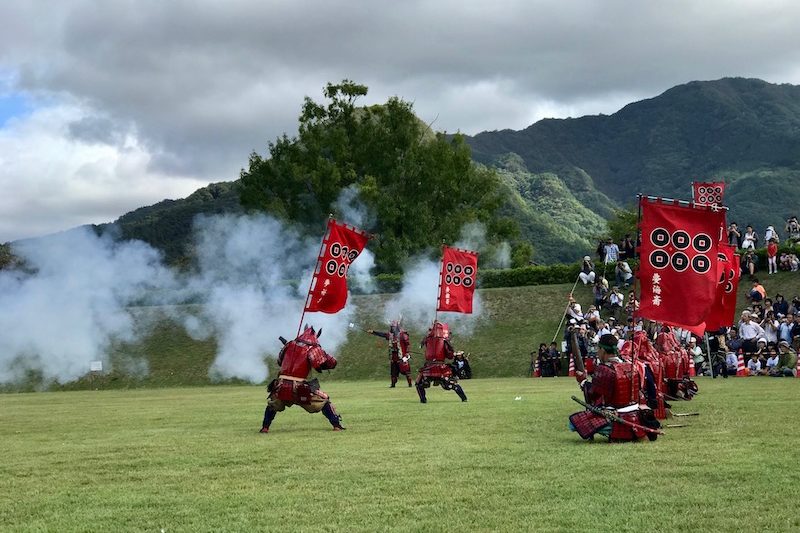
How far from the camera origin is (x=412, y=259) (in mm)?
59156

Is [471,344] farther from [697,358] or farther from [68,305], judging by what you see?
[68,305]

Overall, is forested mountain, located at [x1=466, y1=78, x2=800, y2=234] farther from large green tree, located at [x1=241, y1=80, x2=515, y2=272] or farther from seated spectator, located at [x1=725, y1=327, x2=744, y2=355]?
seated spectator, located at [x1=725, y1=327, x2=744, y2=355]

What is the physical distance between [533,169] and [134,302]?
11110 centimetres

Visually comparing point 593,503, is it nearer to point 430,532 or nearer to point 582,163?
point 430,532

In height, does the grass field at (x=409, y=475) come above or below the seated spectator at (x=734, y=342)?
below

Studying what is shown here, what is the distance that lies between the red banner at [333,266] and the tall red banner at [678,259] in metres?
6.45

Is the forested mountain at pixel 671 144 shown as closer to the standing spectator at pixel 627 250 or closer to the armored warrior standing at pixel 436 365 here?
the standing spectator at pixel 627 250

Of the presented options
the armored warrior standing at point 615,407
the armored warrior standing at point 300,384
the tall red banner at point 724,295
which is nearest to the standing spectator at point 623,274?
the tall red banner at point 724,295

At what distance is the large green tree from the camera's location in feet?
202

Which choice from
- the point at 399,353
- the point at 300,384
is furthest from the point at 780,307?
the point at 300,384

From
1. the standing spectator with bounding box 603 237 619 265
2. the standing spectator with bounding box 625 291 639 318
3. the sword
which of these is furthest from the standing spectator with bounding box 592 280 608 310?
the sword

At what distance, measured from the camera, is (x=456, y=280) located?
106ft

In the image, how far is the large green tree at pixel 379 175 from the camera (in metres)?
61.7

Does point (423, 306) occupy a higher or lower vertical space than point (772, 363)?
higher
